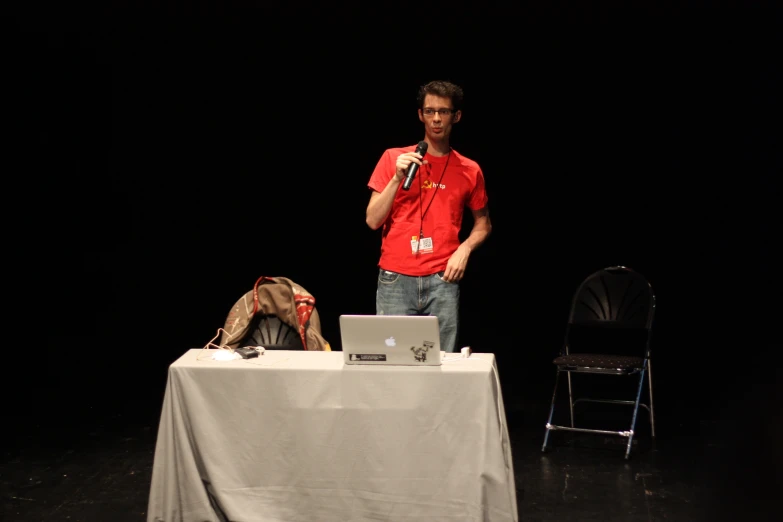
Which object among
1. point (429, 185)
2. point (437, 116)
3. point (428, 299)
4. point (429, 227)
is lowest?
point (428, 299)

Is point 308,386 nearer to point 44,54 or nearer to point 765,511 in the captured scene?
point 765,511

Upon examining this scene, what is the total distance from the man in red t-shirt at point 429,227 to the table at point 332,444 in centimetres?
48

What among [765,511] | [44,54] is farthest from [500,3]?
[765,511]

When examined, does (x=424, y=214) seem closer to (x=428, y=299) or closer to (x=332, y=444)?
(x=428, y=299)

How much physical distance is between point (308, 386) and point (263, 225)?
2.93 meters

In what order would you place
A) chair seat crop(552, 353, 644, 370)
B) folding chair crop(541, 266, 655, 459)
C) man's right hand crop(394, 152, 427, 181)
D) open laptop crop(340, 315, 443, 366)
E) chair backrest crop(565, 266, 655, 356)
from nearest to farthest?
open laptop crop(340, 315, 443, 366) → man's right hand crop(394, 152, 427, 181) → chair seat crop(552, 353, 644, 370) → folding chair crop(541, 266, 655, 459) → chair backrest crop(565, 266, 655, 356)

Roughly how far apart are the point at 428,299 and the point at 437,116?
2.40ft

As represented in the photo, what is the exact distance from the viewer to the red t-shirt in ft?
12.0

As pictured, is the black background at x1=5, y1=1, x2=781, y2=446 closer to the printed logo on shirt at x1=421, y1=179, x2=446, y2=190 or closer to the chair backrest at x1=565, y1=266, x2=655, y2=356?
the chair backrest at x1=565, y1=266, x2=655, y2=356

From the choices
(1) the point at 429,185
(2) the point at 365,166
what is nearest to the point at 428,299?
(1) the point at 429,185

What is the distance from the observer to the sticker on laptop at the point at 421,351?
3027mm

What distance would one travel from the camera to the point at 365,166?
5652mm

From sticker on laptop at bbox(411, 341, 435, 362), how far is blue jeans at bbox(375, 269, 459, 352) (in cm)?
58

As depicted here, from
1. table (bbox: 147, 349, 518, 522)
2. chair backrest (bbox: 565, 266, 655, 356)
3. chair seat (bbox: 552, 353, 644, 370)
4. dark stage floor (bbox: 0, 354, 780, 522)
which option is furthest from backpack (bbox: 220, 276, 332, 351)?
chair backrest (bbox: 565, 266, 655, 356)
